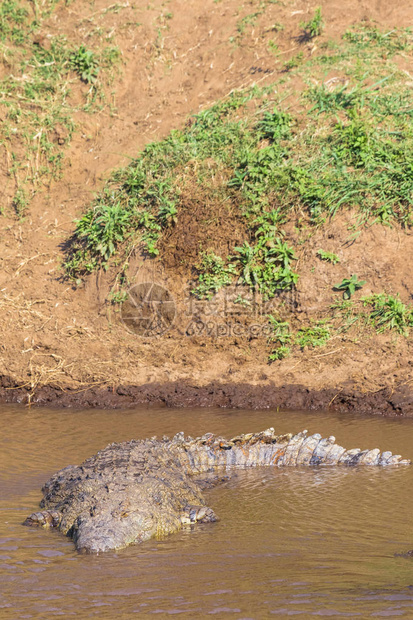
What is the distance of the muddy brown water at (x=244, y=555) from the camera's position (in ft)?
10.6

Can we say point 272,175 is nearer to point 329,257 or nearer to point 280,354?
point 329,257

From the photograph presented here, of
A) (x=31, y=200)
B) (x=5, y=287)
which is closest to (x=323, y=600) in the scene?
(x=5, y=287)

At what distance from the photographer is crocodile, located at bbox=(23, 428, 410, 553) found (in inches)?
167

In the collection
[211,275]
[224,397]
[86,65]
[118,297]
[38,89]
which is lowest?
[224,397]

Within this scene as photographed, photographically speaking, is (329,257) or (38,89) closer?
(329,257)

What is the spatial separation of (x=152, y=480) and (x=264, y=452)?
1.52 meters

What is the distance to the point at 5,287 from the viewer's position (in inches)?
353

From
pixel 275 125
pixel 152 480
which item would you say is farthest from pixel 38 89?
pixel 152 480

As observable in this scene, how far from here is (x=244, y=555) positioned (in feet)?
12.7

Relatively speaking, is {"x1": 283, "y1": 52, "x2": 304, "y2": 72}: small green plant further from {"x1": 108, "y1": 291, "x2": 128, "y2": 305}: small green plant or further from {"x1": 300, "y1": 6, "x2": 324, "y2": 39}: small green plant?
{"x1": 108, "y1": 291, "x2": 128, "y2": 305}: small green plant

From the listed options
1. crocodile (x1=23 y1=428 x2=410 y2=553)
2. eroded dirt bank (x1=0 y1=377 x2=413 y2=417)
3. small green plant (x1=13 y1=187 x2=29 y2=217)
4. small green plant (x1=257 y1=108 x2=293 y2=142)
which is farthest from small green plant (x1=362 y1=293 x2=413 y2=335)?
small green plant (x1=13 y1=187 x2=29 y2=217)

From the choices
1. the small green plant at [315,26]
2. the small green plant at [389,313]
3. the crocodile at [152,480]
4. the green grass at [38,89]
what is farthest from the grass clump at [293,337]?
the small green plant at [315,26]

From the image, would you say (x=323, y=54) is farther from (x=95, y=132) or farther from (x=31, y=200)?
(x=31, y=200)

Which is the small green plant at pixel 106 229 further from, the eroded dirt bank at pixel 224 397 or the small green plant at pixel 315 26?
the small green plant at pixel 315 26
